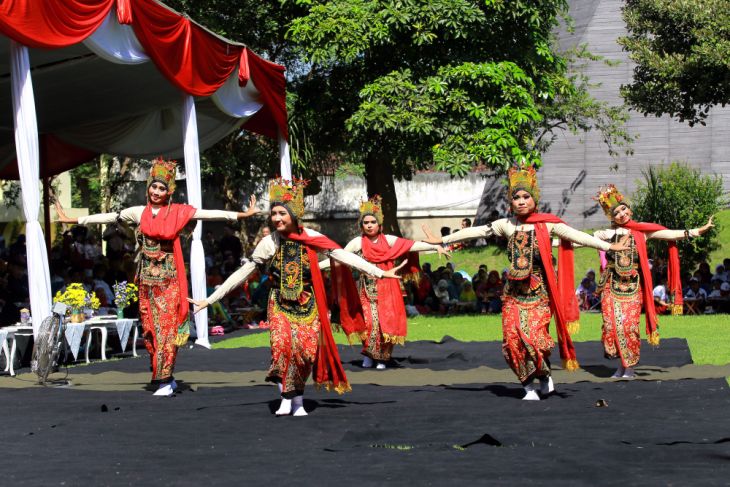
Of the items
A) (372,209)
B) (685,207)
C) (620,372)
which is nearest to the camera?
(620,372)

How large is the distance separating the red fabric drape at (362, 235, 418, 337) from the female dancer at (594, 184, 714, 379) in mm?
1987

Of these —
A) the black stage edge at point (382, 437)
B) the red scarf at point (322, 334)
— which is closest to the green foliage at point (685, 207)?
the black stage edge at point (382, 437)

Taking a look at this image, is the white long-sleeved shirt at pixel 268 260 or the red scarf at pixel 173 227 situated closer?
the white long-sleeved shirt at pixel 268 260

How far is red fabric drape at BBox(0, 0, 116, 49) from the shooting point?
430 inches

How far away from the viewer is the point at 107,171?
28.6m

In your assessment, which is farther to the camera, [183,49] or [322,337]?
[183,49]

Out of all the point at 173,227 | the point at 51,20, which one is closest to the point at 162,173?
the point at 173,227

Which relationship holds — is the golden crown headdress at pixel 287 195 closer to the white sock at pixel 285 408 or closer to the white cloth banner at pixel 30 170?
the white sock at pixel 285 408

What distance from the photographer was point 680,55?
1919cm

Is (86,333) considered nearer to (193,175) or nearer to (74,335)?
(74,335)

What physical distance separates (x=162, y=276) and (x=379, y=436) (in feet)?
11.1

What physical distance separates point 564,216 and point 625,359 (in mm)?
22284

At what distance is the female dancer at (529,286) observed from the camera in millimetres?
9172

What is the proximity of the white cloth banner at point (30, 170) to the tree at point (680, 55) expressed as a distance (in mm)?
10814
